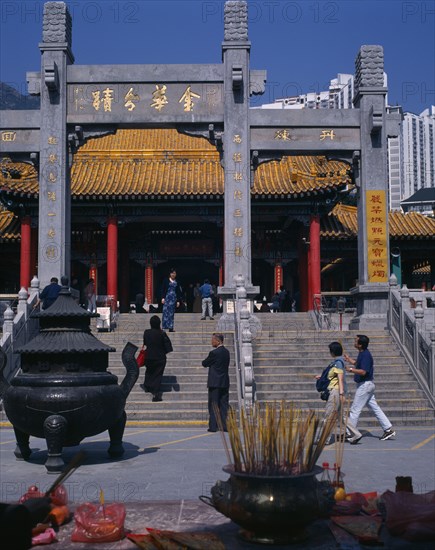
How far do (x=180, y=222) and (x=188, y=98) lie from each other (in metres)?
8.65

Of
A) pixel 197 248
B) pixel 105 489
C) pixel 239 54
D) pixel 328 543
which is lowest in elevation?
pixel 105 489

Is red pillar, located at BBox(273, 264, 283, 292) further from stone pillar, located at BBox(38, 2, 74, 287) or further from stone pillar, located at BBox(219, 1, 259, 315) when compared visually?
stone pillar, located at BBox(38, 2, 74, 287)

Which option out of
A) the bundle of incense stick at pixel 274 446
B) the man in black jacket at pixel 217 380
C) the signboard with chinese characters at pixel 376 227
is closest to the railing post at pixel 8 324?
the man in black jacket at pixel 217 380

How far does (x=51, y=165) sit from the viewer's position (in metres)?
17.9

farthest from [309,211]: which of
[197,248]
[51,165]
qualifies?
[51,165]

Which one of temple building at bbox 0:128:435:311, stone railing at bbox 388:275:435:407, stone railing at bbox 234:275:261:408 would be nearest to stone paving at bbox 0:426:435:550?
stone railing at bbox 234:275:261:408

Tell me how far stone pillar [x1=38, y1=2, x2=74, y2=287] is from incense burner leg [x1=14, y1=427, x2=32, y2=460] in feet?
31.7

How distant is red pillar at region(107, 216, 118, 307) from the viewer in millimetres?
23828

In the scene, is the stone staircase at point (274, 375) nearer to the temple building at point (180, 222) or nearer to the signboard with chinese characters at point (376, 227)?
the signboard with chinese characters at point (376, 227)

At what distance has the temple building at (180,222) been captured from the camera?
2402 centimetres

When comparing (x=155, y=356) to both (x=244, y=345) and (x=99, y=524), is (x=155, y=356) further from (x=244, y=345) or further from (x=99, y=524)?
(x=99, y=524)

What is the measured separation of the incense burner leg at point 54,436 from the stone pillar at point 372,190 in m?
11.0

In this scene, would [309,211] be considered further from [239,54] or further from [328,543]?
[328,543]

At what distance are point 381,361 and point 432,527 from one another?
35.1ft
